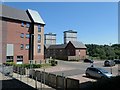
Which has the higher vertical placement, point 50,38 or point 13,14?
point 13,14

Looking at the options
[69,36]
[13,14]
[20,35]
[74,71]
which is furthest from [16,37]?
[69,36]

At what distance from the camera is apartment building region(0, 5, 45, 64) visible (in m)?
40.1

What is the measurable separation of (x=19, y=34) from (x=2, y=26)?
4.33 metres

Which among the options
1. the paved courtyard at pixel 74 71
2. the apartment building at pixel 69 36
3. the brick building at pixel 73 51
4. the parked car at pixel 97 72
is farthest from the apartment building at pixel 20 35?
the apartment building at pixel 69 36

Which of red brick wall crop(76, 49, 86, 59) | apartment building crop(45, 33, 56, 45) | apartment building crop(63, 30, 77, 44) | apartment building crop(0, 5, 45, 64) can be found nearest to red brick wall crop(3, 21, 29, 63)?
apartment building crop(0, 5, 45, 64)

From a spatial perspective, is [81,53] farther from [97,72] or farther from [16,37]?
[97,72]

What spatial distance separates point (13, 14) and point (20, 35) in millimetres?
4767

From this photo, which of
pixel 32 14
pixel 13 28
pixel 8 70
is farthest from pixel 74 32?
pixel 8 70

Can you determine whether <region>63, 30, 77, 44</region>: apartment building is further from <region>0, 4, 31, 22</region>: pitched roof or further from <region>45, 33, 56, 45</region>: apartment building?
<region>0, 4, 31, 22</region>: pitched roof

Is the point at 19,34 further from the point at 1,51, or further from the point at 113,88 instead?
the point at 113,88

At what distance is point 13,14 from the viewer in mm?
42562

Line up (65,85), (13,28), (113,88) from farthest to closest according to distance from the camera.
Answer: (13,28) → (65,85) → (113,88)

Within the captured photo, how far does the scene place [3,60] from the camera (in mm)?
39156

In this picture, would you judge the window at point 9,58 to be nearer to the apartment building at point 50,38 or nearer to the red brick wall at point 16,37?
the red brick wall at point 16,37
